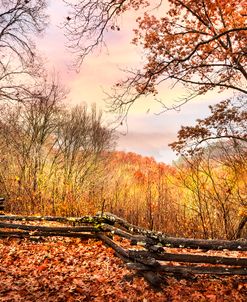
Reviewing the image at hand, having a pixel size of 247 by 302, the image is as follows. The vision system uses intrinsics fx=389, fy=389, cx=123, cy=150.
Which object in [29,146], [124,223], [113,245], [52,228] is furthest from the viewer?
[29,146]

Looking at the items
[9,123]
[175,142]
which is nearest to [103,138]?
[9,123]

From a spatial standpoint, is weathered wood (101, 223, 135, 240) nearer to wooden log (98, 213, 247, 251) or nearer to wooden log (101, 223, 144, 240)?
wooden log (101, 223, 144, 240)

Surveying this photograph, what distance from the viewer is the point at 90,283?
21.1 feet

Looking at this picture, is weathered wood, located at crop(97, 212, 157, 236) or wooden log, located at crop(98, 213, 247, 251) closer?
wooden log, located at crop(98, 213, 247, 251)

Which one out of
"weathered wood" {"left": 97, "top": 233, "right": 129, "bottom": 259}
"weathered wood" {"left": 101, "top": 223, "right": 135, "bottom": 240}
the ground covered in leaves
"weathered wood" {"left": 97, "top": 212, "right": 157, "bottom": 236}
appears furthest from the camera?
"weathered wood" {"left": 97, "top": 212, "right": 157, "bottom": 236}

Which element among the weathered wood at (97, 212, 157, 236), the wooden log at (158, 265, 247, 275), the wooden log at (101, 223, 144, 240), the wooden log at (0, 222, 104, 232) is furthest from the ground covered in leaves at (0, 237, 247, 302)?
the wooden log at (0, 222, 104, 232)

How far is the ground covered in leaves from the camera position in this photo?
19.3 ft

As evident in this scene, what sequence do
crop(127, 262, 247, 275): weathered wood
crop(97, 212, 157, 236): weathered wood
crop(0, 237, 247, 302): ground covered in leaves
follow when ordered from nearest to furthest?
crop(0, 237, 247, 302): ground covered in leaves, crop(127, 262, 247, 275): weathered wood, crop(97, 212, 157, 236): weathered wood

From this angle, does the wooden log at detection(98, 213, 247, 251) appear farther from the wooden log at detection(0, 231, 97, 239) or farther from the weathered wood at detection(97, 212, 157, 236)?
the wooden log at detection(0, 231, 97, 239)

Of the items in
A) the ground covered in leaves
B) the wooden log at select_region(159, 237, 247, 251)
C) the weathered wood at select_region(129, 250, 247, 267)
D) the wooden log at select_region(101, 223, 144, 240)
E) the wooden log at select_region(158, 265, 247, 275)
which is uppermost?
the wooden log at select_region(101, 223, 144, 240)

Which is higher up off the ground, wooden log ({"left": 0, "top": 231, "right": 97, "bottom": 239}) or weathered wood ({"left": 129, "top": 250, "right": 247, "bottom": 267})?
wooden log ({"left": 0, "top": 231, "right": 97, "bottom": 239})

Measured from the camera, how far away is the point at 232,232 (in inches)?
446

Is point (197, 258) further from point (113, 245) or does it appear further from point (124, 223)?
point (124, 223)

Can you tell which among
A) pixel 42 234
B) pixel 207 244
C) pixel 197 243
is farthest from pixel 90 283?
pixel 42 234
